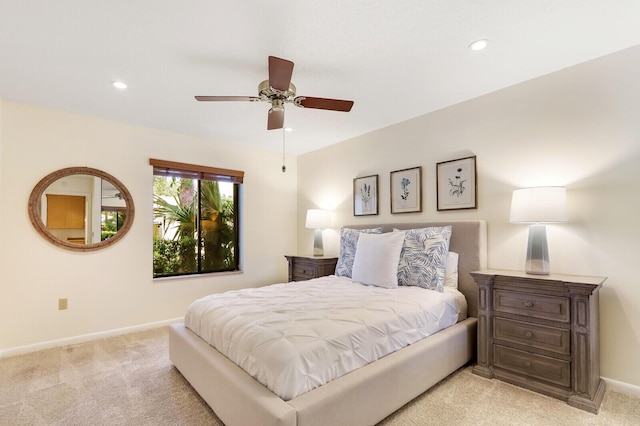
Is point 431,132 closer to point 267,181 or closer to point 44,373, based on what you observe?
point 267,181

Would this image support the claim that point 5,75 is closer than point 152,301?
Yes

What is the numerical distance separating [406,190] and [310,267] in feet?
5.17

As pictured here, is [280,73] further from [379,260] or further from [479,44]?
[379,260]

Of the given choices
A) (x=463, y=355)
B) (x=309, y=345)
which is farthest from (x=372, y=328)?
(x=463, y=355)

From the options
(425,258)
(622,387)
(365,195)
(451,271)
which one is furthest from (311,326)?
(365,195)

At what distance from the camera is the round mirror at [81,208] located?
3.20m

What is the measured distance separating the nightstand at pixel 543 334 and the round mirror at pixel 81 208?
3811 millimetres

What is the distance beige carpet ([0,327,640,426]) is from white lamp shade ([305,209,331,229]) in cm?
233

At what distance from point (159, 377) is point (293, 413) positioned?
162 centimetres

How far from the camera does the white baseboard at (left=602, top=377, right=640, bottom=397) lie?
7.07 feet

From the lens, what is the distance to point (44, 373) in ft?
8.50

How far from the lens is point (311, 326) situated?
1.83 m

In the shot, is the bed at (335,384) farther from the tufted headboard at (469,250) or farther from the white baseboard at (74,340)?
the white baseboard at (74,340)

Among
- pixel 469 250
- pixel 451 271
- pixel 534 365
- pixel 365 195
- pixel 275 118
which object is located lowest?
pixel 534 365
